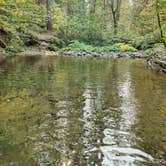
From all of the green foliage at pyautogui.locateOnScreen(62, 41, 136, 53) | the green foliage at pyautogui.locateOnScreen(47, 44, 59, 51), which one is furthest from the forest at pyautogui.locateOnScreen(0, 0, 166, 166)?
the green foliage at pyautogui.locateOnScreen(62, 41, 136, 53)

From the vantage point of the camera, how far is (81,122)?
18.6ft

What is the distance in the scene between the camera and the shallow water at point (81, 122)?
13.7 feet

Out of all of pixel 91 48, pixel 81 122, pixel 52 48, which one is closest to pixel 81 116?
pixel 81 122

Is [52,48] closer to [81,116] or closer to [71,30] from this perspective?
[71,30]

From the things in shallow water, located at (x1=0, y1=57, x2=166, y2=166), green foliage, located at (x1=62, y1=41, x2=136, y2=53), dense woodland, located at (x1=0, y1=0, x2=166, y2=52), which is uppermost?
dense woodland, located at (x1=0, y1=0, x2=166, y2=52)

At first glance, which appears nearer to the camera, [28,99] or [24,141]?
[24,141]

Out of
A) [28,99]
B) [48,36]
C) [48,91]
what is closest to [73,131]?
[28,99]

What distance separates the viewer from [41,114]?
20.0 feet

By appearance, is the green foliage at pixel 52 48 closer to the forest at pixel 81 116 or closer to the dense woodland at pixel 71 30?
the dense woodland at pixel 71 30

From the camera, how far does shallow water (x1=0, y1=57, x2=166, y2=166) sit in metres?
4.17

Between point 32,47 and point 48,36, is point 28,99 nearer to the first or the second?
point 32,47

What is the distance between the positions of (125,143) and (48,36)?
64.6ft

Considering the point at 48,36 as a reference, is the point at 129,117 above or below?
below

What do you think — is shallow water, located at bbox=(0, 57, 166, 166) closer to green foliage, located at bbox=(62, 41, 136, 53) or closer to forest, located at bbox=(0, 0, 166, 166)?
forest, located at bbox=(0, 0, 166, 166)
